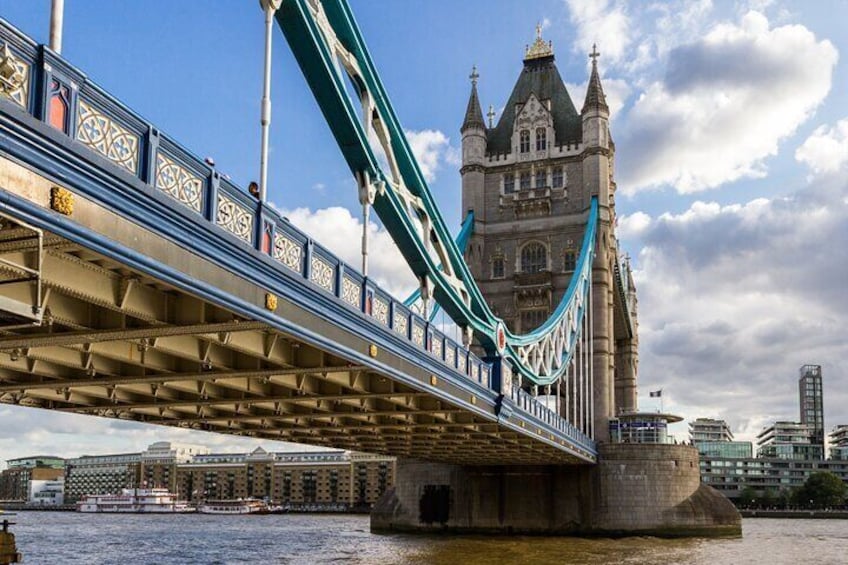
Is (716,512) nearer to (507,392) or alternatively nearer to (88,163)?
(507,392)

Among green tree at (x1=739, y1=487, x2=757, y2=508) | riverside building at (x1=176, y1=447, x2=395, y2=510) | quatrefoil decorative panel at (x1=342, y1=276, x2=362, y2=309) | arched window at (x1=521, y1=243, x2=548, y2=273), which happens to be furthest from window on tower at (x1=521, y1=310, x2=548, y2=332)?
green tree at (x1=739, y1=487, x2=757, y2=508)

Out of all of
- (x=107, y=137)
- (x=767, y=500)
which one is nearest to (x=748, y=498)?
(x=767, y=500)

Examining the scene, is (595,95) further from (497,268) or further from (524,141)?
(497,268)

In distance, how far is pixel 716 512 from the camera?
5331 centimetres

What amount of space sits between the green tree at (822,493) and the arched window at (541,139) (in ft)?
247

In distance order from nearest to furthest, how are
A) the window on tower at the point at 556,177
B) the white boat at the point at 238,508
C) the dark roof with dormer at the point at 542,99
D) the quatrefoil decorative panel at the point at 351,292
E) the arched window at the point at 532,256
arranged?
1. the quatrefoil decorative panel at the point at 351,292
2. the arched window at the point at 532,256
3. the window on tower at the point at 556,177
4. the dark roof with dormer at the point at 542,99
5. the white boat at the point at 238,508

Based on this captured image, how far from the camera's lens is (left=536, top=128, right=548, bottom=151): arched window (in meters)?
67.4

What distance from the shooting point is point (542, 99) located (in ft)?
231

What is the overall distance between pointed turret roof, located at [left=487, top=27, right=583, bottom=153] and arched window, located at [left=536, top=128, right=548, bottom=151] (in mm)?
773

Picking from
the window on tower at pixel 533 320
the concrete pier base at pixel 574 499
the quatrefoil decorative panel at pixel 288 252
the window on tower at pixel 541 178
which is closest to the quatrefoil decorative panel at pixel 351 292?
the quatrefoil decorative panel at pixel 288 252

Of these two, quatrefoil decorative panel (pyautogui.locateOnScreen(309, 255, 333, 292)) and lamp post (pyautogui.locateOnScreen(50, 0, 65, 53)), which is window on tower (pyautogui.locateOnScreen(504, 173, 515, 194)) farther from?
lamp post (pyautogui.locateOnScreen(50, 0, 65, 53))

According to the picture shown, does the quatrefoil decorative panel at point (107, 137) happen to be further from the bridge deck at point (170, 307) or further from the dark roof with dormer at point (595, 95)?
the dark roof with dormer at point (595, 95)

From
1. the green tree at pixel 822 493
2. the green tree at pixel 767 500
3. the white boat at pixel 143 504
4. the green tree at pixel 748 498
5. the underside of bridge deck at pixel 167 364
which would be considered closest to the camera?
the underside of bridge deck at pixel 167 364

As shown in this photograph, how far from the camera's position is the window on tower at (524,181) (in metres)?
66.7
